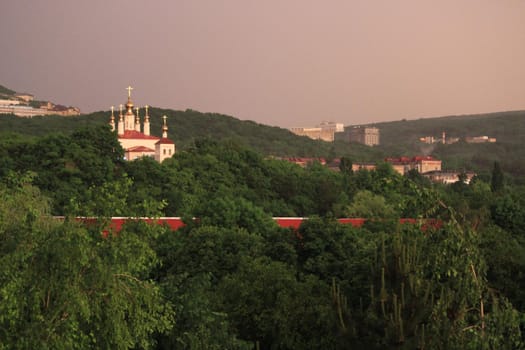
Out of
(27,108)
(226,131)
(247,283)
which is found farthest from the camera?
(27,108)

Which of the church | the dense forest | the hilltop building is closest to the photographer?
the dense forest

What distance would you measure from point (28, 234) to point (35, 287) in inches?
48.3

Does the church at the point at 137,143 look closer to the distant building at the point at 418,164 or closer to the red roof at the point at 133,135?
the red roof at the point at 133,135

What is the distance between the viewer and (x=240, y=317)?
18.4 metres

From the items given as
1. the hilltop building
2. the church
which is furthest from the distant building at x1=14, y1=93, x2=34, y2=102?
the church

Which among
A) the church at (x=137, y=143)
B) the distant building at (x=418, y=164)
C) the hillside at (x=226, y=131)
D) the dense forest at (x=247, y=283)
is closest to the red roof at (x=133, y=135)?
the church at (x=137, y=143)

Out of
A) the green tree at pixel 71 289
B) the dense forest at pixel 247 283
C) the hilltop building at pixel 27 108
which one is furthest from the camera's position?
the hilltop building at pixel 27 108

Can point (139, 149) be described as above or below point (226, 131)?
below

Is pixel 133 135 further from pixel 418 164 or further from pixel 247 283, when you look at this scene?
pixel 418 164

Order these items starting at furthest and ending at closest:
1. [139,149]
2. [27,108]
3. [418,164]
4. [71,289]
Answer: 1. [27,108]
2. [418,164]
3. [139,149]
4. [71,289]

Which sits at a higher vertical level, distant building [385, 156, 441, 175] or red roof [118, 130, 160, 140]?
red roof [118, 130, 160, 140]

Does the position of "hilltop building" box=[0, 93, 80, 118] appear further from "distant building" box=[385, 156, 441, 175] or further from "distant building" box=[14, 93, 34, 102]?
"distant building" box=[385, 156, 441, 175]

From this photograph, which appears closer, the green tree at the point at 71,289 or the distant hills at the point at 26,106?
the green tree at the point at 71,289

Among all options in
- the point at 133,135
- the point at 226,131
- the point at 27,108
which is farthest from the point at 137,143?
the point at 27,108
